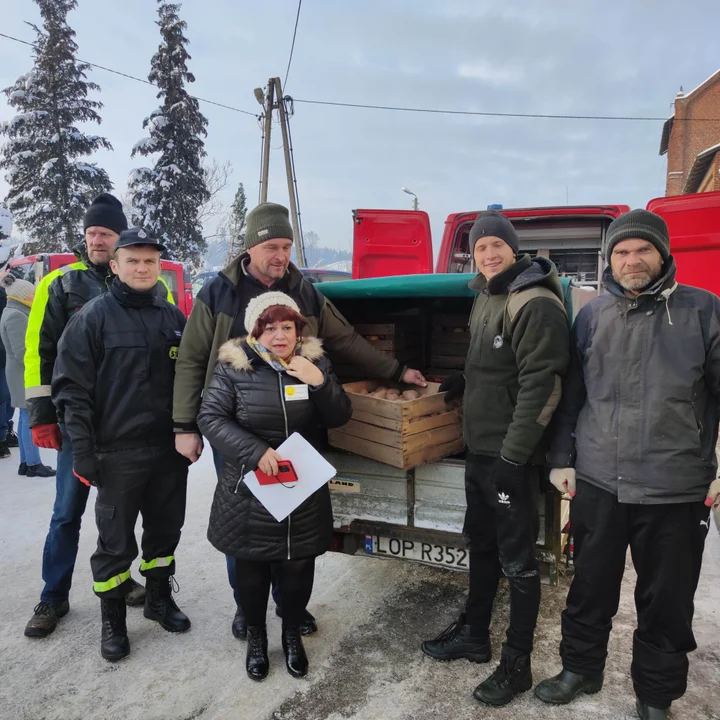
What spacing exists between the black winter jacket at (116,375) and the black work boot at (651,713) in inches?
106

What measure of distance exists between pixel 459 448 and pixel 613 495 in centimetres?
102

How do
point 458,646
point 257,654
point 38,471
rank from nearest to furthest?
1. point 257,654
2. point 458,646
3. point 38,471

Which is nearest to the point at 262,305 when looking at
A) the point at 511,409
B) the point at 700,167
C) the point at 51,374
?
the point at 511,409

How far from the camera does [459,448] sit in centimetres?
342

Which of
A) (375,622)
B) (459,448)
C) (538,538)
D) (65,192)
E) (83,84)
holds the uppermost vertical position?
(83,84)

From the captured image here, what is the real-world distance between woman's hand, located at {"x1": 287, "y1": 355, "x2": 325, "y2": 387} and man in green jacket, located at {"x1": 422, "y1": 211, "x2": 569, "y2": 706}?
2.55 ft

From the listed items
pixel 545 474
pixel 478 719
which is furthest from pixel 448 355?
pixel 478 719

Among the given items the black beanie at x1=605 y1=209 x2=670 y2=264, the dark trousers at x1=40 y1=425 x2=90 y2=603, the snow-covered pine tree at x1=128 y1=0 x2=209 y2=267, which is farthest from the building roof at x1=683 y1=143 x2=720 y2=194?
the dark trousers at x1=40 y1=425 x2=90 y2=603

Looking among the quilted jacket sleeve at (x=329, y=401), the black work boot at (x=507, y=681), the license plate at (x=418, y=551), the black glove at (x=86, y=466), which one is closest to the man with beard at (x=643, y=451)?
the black work boot at (x=507, y=681)

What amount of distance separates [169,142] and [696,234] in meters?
24.8

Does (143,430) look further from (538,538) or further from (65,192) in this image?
(65,192)

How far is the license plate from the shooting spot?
3.23 m

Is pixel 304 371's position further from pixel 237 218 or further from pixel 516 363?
pixel 237 218

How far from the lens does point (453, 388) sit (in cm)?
331
